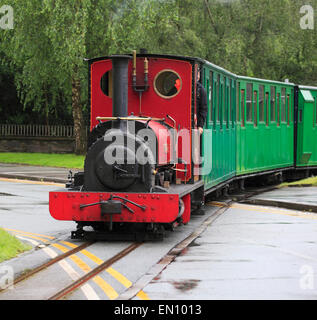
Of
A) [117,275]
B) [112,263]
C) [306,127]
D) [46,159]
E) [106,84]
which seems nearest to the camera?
[117,275]

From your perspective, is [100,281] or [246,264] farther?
[246,264]

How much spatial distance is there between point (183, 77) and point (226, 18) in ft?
85.9

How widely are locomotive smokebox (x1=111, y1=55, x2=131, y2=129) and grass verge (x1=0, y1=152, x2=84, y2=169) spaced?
18.4m

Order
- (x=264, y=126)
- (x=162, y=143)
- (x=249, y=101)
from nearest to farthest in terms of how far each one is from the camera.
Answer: (x=162, y=143)
(x=249, y=101)
(x=264, y=126)

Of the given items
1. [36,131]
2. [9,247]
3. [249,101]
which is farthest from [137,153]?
[36,131]

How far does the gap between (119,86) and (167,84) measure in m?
1.70

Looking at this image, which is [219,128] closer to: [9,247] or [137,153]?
[137,153]

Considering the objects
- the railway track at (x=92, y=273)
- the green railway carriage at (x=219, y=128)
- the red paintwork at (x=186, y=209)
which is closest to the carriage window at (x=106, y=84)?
the green railway carriage at (x=219, y=128)

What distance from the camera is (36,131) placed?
1555 inches

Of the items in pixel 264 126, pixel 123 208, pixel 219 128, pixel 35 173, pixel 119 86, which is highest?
pixel 119 86

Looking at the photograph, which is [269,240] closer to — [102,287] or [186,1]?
[102,287]

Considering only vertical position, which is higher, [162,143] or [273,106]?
[273,106]

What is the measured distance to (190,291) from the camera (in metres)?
8.42
